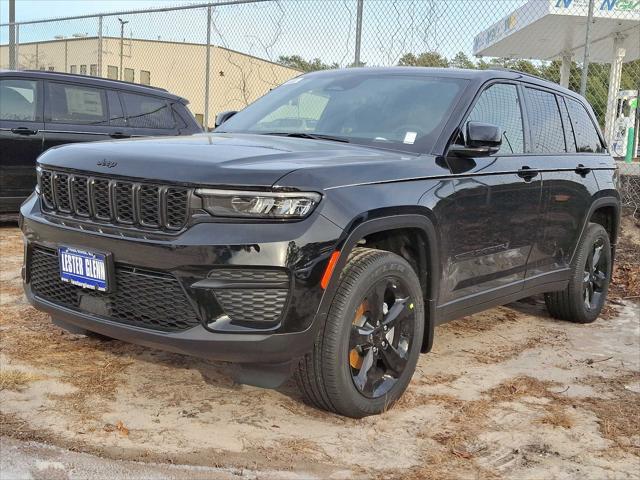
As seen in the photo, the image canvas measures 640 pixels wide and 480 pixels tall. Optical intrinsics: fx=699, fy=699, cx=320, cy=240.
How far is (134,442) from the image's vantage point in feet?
9.71

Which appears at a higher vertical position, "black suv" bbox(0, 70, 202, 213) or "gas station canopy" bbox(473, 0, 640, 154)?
"gas station canopy" bbox(473, 0, 640, 154)

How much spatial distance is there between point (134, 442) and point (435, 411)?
147 cm

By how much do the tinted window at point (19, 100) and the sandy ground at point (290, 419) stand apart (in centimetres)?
364

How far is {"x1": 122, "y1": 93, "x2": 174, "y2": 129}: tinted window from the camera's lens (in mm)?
8430

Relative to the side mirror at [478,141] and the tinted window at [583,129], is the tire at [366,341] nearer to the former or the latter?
the side mirror at [478,141]

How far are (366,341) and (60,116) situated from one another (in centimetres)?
592

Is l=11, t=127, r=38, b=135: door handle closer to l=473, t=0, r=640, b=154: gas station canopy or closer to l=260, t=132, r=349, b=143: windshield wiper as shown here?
l=260, t=132, r=349, b=143: windshield wiper

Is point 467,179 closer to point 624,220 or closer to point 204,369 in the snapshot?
point 204,369

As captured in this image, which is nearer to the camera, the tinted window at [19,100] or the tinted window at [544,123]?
the tinted window at [544,123]

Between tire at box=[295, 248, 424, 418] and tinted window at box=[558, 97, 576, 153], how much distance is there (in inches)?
93.3

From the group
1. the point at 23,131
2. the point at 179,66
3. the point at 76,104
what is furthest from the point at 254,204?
the point at 179,66

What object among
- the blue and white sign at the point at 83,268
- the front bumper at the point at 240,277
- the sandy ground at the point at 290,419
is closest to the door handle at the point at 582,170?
the sandy ground at the point at 290,419

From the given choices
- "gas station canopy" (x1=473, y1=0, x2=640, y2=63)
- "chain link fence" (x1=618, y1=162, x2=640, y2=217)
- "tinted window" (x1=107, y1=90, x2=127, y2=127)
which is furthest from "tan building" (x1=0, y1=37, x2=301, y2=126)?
"chain link fence" (x1=618, y1=162, x2=640, y2=217)

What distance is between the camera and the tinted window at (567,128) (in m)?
5.21
